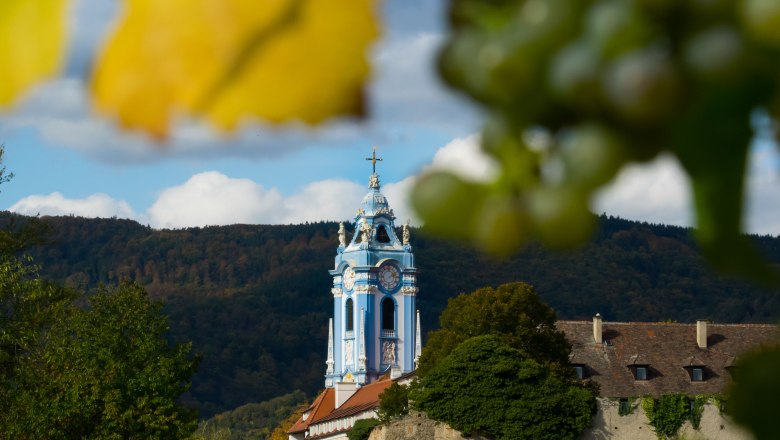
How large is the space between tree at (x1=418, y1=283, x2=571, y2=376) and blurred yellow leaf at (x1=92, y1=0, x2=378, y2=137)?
124 feet

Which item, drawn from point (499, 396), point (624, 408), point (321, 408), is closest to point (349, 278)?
point (321, 408)

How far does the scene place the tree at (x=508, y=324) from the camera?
38625 millimetres

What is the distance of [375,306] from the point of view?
63.8 metres

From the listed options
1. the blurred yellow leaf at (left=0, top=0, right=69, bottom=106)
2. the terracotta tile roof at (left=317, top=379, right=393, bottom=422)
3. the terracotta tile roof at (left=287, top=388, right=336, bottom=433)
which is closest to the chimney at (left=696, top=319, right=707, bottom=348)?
the terracotta tile roof at (left=317, top=379, right=393, bottom=422)

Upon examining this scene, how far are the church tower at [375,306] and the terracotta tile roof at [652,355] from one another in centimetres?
1931

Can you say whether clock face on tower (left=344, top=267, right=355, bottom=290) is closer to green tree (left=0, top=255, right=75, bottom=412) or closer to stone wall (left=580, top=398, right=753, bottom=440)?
stone wall (left=580, top=398, right=753, bottom=440)

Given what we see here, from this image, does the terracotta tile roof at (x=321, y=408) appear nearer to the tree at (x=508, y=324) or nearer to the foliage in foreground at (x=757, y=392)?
the tree at (x=508, y=324)

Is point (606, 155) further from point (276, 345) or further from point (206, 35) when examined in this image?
point (276, 345)

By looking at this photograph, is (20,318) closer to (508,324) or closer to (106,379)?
(106,379)

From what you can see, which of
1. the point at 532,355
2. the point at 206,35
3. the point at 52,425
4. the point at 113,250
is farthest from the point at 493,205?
the point at 113,250

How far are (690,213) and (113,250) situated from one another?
110087 mm

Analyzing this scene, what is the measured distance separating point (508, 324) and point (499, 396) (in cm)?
232

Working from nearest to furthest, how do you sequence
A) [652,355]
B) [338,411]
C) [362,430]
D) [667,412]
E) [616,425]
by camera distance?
[667,412] < [616,425] < [652,355] < [362,430] < [338,411]

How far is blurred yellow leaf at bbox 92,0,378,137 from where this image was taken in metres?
0.42
